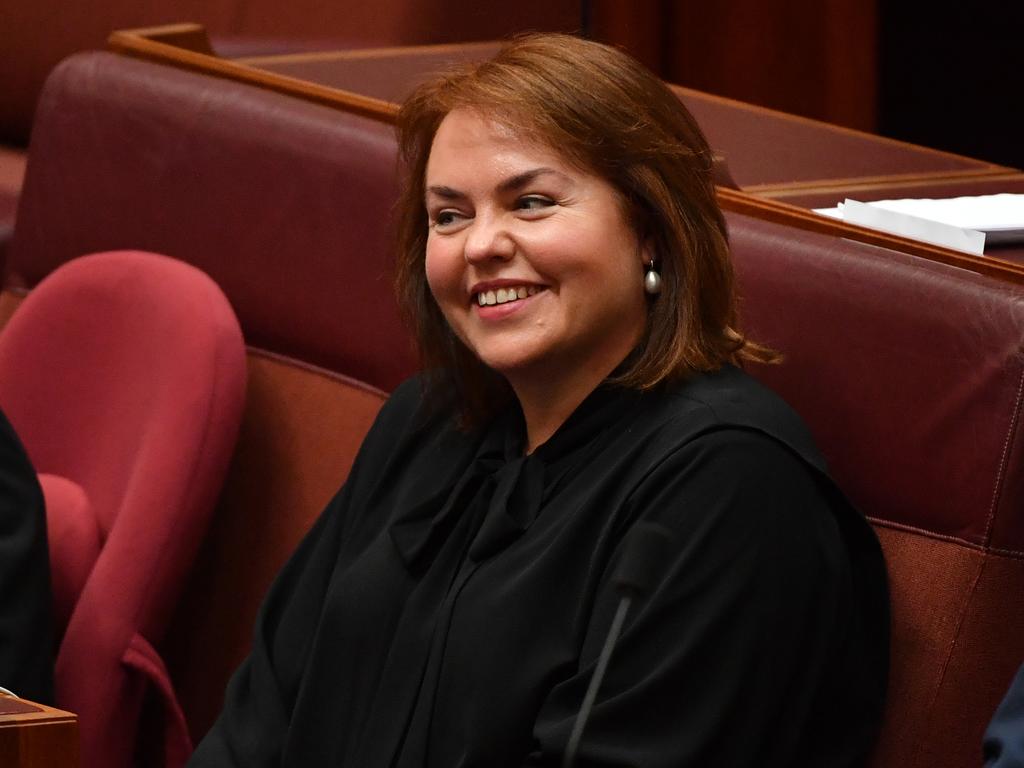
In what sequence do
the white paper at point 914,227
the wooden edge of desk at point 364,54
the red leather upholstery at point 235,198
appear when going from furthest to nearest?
the wooden edge of desk at point 364,54, the red leather upholstery at point 235,198, the white paper at point 914,227

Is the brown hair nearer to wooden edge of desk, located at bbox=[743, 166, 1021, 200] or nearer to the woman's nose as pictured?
the woman's nose

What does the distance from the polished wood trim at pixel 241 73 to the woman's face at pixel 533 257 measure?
640mm

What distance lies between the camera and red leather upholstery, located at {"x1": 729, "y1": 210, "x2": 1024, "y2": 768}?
1605 mm

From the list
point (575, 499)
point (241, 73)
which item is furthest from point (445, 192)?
point (241, 73)

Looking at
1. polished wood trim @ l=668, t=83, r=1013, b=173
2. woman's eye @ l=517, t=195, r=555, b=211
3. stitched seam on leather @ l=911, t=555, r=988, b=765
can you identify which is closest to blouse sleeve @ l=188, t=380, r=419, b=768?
woman's eye @ l=517, t=195, r=555, b=211

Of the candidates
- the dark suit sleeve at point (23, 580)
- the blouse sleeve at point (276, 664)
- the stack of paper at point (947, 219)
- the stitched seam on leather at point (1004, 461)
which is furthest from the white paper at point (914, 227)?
the dark suit sleeve at point (23, 580)

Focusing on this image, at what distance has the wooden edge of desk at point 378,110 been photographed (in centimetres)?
178

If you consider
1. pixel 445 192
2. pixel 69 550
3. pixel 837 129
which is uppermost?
pixel 445 192

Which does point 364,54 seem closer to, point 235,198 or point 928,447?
point 235,198

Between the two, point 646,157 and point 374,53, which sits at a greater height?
point 646,157

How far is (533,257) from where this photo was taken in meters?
1.65

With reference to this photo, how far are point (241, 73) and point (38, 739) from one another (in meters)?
1.44

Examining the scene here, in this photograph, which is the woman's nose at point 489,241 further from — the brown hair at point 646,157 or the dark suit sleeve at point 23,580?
the dark suit sleeve at point 23,580

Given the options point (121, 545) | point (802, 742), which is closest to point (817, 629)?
point (802, 742)
